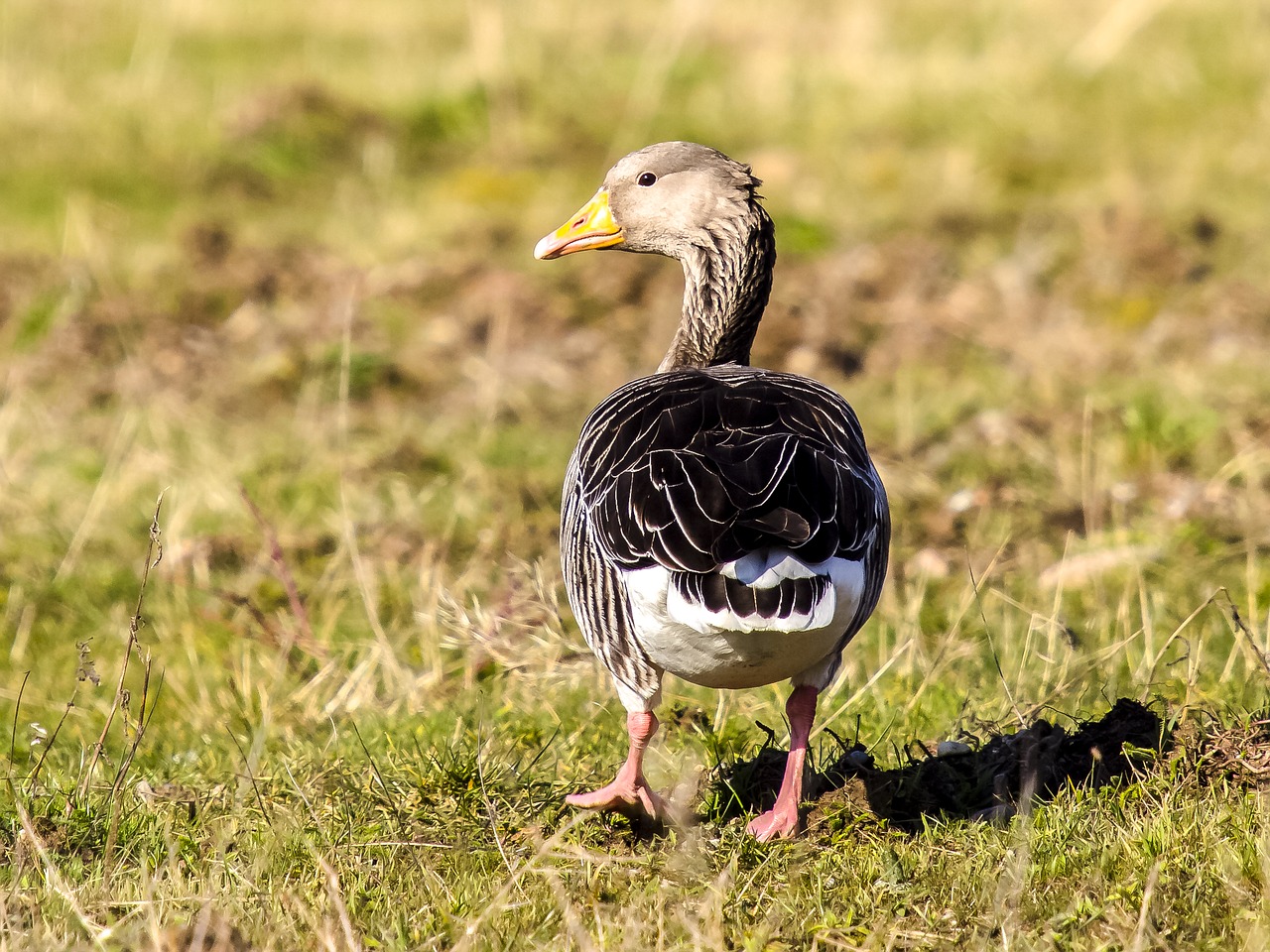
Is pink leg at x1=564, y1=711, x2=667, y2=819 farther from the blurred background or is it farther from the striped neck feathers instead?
the striped neck feathers

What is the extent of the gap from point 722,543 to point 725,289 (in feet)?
6.48

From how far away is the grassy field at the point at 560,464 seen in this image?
3.90 metres

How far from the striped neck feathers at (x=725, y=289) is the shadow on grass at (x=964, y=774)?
1.61 meters

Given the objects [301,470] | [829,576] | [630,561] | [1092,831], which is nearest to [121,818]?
[630,561]

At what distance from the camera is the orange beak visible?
19.0 feet

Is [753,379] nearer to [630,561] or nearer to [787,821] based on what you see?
[630,561]

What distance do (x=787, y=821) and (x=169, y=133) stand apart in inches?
498

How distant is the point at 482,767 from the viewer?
14.7ft

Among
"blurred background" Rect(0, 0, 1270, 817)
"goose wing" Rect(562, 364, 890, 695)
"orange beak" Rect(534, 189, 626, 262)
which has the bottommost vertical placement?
"blurred background" Rect(0, 0, 1270, 817)

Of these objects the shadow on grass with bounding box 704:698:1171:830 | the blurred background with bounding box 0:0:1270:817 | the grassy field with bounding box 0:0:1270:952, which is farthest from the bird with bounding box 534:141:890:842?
the blurred background with bounding box 0:0:1270:817

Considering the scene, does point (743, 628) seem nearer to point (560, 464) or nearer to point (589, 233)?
point (589, 233)

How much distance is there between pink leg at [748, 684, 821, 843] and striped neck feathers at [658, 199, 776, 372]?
162 cm

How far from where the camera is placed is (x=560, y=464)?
28.8ft

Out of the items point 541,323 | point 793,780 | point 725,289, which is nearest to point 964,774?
point 793,780
